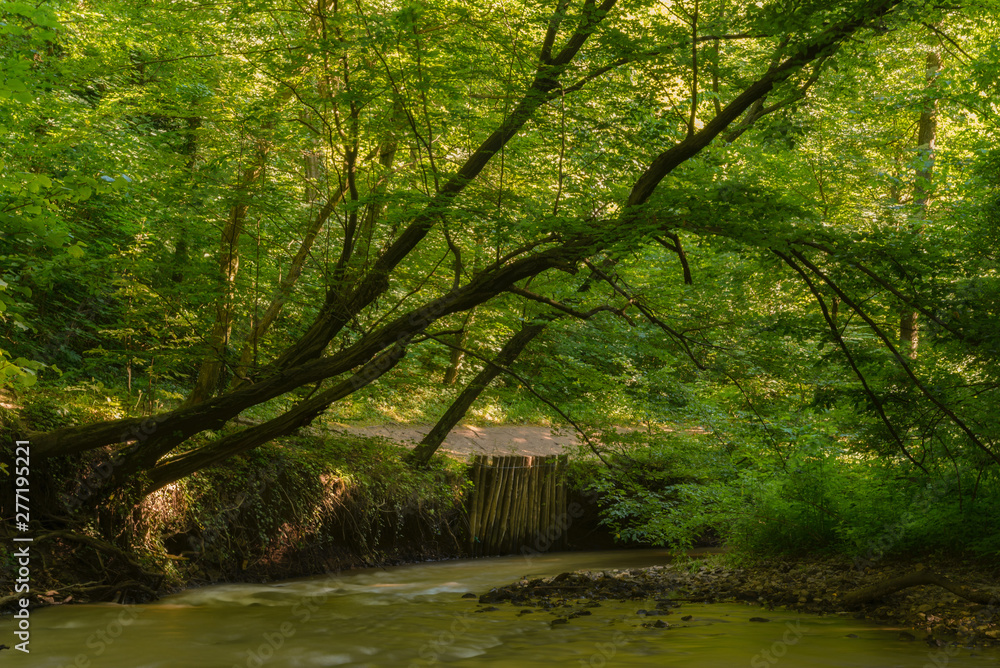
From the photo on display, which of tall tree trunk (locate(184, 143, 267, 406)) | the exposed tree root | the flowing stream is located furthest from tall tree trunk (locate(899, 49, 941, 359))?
tall tree trunk (locate(184, 143, 267, 406))

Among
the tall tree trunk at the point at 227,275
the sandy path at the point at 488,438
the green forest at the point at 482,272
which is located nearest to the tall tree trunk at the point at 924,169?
the green forest at the point at 482,272

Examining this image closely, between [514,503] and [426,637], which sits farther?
[514,503]

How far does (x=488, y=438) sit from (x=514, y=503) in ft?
8.85

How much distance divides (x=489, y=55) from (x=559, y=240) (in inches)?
74.3

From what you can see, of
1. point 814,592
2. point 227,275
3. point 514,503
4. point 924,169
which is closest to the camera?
point 814,592

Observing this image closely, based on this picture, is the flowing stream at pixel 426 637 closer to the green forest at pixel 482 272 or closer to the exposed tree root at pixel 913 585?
the exposed tree root at pixel 913 585

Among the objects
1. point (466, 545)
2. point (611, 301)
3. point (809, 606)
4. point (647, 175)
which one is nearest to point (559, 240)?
point (647, 175)

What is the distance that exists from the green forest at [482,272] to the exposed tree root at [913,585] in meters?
0.79

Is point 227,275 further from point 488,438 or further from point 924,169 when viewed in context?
point 488,438

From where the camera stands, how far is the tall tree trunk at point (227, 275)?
21.5 ft

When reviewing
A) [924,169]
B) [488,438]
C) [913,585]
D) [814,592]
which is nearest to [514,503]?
[488,438]

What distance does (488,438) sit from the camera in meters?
14.7

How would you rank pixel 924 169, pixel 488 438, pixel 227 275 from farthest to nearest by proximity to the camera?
pixel 488 438 → pixel 924 169 → pixel 227 275

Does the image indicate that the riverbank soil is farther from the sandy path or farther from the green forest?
the sandy path
